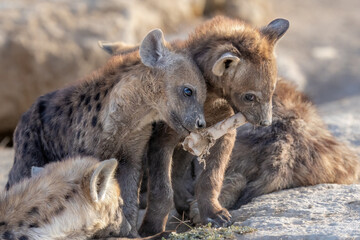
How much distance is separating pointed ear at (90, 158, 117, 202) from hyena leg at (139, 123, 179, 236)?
0.67 meters

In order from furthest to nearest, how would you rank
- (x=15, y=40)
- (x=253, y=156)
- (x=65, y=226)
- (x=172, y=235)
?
1. (x=15, y=40)
2. (x=253, y=156)
3. (x=172, y=235)
4. (x=65, y=226)

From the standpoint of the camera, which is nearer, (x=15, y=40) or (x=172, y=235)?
(x=172, y=235)

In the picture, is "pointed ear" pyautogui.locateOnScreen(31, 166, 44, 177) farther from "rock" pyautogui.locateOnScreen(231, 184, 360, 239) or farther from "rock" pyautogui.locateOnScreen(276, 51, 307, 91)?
"rock" pyautogui.locateOnScreen(276, 51, 307, 91)

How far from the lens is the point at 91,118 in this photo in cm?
427

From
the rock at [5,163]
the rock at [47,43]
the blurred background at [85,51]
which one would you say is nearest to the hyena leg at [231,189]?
the rock at [5,163]

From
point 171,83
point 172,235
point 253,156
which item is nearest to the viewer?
point 172,235

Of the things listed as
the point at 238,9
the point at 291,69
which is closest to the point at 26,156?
the point at 291,69

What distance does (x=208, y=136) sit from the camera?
4.07 meters

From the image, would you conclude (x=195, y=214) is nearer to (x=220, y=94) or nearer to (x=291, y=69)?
(x=220, y=94)

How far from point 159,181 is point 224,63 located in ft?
2.82

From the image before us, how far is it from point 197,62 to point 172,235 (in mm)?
1077

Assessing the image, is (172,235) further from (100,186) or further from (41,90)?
(41,90)

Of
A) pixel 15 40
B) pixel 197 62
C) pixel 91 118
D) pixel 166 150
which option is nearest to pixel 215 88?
pixel 197 62

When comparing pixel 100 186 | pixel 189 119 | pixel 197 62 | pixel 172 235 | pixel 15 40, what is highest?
pixel 15 40
